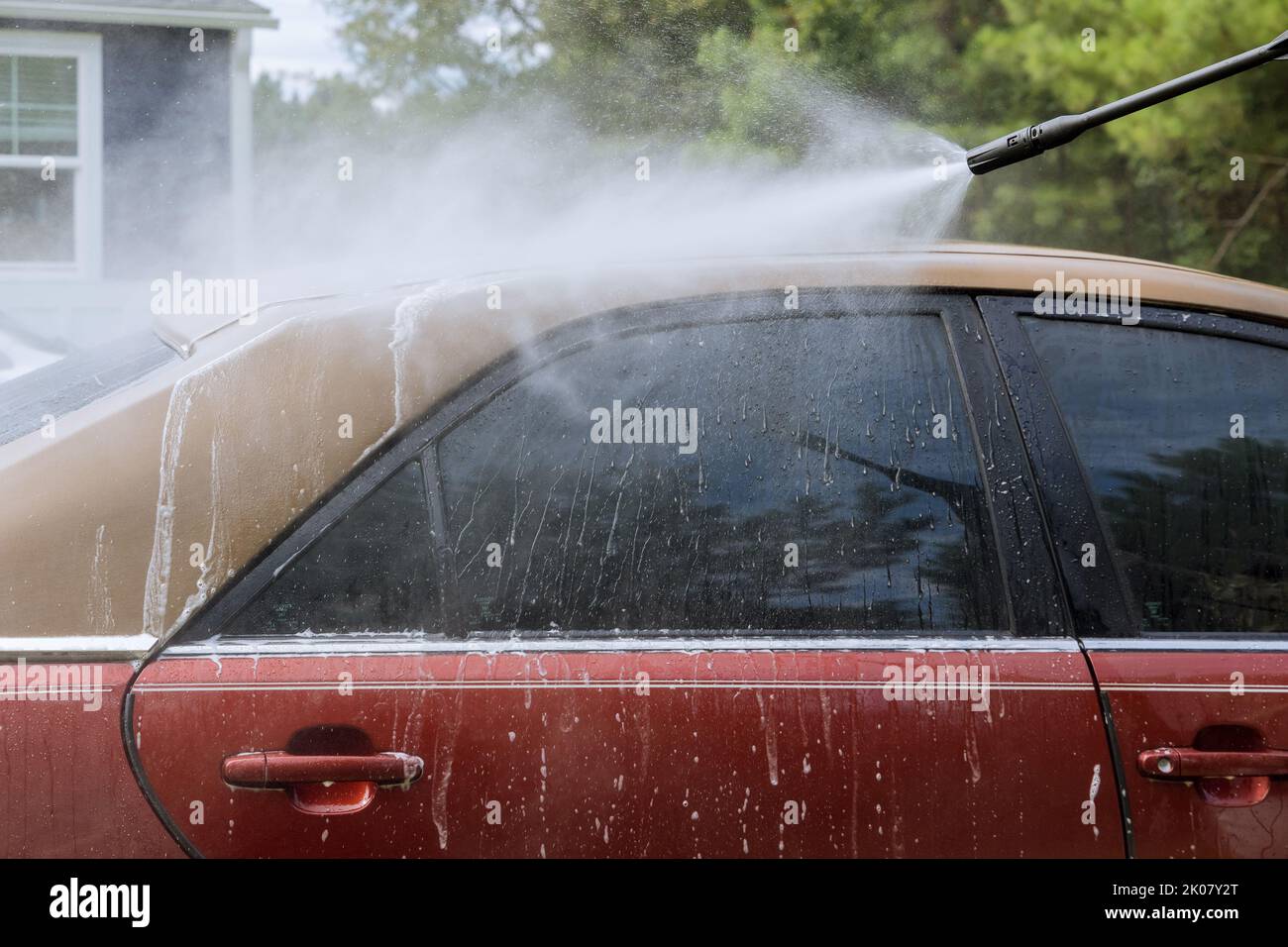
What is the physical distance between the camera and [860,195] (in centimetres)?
326

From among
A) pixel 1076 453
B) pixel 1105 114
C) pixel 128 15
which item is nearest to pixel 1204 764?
pixel 1076 453

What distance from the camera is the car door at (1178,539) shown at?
1.77m

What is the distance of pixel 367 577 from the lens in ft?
5.74

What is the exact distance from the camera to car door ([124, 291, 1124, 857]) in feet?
5.46

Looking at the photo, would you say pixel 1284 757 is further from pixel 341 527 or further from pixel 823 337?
pixel 341 527

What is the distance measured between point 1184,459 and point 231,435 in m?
1.49

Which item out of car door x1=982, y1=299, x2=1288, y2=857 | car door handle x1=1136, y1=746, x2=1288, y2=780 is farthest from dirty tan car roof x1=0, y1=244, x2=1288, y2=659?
car door handle x1=1136, y1=746, x2=1288, y2=780

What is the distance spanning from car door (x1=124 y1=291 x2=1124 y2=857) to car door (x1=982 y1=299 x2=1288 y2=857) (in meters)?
0.07

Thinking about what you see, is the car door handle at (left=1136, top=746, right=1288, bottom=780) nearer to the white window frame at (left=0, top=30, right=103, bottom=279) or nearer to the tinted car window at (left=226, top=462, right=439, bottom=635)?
the tinted car window at (left=226, top=462, right=439, bottom=635)

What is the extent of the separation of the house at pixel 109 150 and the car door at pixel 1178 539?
31.3 feet

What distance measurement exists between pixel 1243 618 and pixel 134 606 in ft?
5.51

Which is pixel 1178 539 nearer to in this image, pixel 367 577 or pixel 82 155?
pixel 367 577

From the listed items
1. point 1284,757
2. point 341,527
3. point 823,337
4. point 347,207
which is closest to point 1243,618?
point 1284,757

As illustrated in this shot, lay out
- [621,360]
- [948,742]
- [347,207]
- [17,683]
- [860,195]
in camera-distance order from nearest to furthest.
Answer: [17,683], [948,742], [621,360], [860,195], [347,207]
